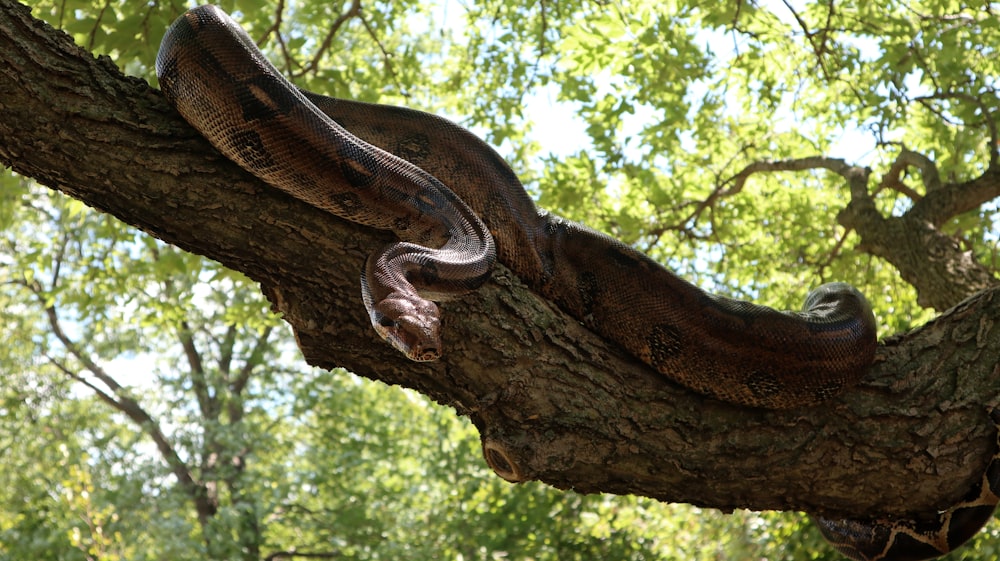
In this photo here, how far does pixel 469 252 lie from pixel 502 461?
97 cm

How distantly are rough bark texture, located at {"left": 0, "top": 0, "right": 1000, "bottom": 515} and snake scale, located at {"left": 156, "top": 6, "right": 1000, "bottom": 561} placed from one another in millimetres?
114

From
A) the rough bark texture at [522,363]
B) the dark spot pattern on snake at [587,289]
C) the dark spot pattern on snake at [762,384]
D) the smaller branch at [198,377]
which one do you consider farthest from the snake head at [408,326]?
the smaller branch at [198,377]

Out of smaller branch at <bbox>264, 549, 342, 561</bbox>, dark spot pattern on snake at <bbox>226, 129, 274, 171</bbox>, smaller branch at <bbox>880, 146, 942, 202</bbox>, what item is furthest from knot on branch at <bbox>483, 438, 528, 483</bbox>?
smaller branch at <bbox>264, 549, 342, 561</bbox>

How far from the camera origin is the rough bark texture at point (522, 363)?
3.43 metres

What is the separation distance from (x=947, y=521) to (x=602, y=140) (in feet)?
19.2

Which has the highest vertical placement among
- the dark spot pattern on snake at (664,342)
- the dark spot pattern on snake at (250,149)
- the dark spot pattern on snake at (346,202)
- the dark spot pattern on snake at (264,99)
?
the dark spot pattern on snake at (264,99)

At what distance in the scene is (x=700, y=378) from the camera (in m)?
4.11

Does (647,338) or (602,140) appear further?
(602,140)

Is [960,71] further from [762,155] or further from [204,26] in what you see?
[204,26]

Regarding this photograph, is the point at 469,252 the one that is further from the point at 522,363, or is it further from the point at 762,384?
the point at 762,384

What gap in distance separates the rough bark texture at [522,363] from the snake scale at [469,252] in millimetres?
114

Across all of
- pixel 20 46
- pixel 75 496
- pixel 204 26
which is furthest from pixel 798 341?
pixel 75 496

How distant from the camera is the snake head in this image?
3234 mm

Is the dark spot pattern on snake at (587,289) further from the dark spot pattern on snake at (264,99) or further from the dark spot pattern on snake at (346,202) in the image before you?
the dark spot pattern on snake at (264,99)
